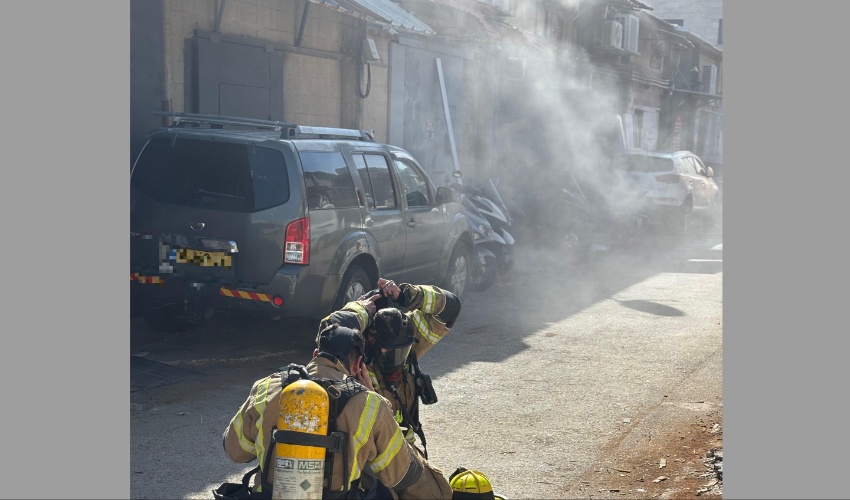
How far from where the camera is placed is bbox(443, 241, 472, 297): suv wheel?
34.2 ft

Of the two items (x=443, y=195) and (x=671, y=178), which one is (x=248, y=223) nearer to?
(x=443, y=195)

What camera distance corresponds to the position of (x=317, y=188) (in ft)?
26.3

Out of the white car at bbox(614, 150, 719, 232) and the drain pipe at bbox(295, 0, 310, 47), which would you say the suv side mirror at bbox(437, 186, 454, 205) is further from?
the white car at bbox(614, 150, 719, 232)

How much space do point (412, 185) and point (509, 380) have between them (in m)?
2.73

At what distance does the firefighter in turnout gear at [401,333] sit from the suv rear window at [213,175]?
312 cm

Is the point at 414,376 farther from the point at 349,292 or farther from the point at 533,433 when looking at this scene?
the point at 349,292

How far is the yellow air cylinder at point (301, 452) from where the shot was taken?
3293 millimetres

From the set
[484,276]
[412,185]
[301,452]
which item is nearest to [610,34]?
[484,276]

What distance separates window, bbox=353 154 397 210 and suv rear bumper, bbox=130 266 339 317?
1273 mm

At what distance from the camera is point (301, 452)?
3297 mm

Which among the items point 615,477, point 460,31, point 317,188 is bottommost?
point 615,477

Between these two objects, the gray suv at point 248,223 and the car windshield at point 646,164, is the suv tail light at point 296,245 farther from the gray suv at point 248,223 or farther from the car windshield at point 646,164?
the car windshield at point 646,164

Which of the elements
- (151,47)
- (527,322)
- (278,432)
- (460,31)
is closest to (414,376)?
(278,432)

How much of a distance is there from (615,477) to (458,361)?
294 cm
